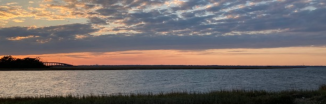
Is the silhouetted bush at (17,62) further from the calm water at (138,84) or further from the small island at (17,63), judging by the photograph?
the calm water at (138,84)

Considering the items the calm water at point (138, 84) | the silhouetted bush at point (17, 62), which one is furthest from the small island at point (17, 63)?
the calm water at point (138, 84)

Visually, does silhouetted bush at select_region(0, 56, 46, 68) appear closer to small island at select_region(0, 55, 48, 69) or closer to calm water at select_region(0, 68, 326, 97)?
small island at select_region(0, 55, 48, 69)

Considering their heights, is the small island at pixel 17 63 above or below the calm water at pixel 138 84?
above

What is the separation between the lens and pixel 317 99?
69.3 ft

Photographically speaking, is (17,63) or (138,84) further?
(17,63)

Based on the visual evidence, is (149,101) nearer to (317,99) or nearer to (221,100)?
(221,100)

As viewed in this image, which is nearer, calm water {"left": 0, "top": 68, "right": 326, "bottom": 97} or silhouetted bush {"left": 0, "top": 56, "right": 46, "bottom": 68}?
calm water {"left": 0, "top": 68, "right": 326, "bottom": 97}

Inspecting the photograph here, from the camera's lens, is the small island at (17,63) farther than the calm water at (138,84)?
Yes

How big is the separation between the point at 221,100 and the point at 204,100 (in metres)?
1.10

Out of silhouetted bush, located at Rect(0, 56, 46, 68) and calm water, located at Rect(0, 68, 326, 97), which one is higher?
silhouetted bush, located at Rect(0, 56, 46, 68)

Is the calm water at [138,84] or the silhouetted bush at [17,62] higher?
the silhouetted bush at [17,62]

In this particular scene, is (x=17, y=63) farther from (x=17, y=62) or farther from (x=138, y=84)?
(x=138, y=84)

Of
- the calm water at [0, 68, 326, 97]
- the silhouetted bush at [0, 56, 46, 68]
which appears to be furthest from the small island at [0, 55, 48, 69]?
the calm water at [0, 68, 326, 97]

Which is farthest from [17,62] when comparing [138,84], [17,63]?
[138,84]
